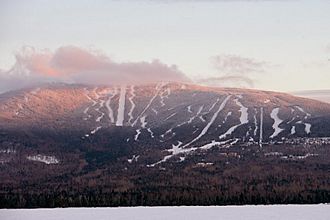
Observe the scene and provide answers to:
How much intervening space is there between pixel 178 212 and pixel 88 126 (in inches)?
5529

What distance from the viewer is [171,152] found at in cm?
10944

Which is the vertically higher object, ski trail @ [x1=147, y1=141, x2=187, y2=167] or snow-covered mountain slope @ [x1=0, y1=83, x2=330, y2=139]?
snow-covered mountain slope @ [x1=0, y1=83, x2=330, y2=139]

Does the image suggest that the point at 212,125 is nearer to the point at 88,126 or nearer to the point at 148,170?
the point at 88,126

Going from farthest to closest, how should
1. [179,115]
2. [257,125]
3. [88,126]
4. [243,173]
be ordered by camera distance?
[179,115] → [88,126] → [257,125] → [243,173]

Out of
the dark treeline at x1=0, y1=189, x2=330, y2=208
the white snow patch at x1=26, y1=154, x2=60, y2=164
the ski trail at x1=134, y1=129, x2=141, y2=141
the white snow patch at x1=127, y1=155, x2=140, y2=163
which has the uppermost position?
the dark treeline at x1=0, y1=189, x2=330, y2=208

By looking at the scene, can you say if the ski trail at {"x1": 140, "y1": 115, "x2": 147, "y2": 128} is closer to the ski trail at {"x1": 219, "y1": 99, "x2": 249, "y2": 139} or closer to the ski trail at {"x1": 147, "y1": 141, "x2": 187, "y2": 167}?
the ski trail at {"x1": 219, "y1": 99, "x2": 249, "y2": 139}

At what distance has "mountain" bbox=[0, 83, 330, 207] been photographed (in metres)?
49.1

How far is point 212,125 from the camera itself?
144 metres

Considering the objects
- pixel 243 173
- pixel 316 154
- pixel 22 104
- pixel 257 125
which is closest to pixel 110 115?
pixel 22 104

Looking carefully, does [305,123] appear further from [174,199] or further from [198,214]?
[198,214]

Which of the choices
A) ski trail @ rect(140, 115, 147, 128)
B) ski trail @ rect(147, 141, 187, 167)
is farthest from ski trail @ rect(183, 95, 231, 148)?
ski trail @ rect(140, 115, 147, 128)

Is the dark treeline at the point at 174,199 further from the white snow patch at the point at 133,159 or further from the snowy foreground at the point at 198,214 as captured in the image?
the white snow patch at the point at 133,159

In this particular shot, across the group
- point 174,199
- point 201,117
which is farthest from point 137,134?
point 174,199

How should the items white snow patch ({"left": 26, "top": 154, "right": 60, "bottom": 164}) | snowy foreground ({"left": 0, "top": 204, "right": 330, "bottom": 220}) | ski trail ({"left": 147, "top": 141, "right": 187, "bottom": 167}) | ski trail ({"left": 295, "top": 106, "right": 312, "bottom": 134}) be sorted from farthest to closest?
ski trail ({"left": 295, "top": 106, "right": 312, "bottom": 134}) → ski trail ({"left": 147, "top": 141, "right": 187, "bottom": 167}) → white snow patch ({"left": 26, "top": 154, "right": 60, "bottom": 164}) → snowy foreground ({"left": 0, "top": 204, "right": 330, "bottom": 220})
